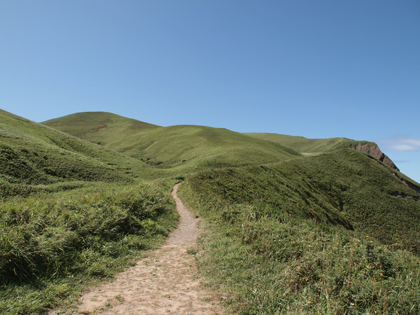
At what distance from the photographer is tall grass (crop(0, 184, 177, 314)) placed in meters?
5.98

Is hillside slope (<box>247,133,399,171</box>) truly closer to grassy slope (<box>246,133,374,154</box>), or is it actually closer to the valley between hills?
grassy slope (<box>246,133,374,154</box>)

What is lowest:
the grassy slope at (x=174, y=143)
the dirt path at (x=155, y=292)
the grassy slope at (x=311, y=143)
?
the dirt path at (x=155, y=292)

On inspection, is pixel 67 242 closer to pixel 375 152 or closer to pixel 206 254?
pixel 206 254

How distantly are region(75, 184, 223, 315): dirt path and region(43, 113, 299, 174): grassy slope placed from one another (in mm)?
33046

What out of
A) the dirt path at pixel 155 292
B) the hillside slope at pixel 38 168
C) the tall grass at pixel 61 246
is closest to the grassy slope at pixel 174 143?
the hillside slope at pixel 38 168

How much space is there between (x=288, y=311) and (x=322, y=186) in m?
44.5

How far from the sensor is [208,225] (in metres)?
13.3

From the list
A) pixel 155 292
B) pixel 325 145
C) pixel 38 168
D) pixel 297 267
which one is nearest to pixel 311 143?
pixel 325 145

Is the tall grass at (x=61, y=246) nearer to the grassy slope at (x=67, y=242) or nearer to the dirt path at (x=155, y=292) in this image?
the grassy slope at (x=67, y=242)

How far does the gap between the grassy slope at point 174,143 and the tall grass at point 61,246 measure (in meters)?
30.2

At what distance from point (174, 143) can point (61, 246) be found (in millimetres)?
69773

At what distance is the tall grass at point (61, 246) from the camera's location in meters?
5.98

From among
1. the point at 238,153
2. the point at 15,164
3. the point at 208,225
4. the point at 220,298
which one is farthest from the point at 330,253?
the point at 238,153

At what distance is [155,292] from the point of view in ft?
21.2
